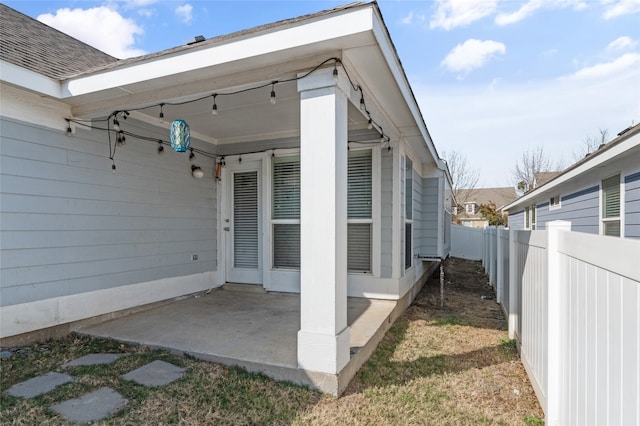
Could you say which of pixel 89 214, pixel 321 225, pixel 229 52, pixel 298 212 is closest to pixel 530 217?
pixel 298 212

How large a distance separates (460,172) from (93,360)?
28.3 meters

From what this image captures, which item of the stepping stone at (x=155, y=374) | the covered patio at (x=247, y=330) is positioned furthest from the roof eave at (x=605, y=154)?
the stepping stone at (x=155, y=374)

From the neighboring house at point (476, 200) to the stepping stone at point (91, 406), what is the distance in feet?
84.9

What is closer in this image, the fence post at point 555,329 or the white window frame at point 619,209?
the fence post at point 555,329

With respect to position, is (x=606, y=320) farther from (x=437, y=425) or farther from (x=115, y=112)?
(x=115, y=112)

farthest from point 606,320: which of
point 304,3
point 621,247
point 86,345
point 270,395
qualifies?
point 304,3

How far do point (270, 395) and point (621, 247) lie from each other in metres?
2.22

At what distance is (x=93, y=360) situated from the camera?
2.97 m

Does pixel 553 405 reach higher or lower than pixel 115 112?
lower

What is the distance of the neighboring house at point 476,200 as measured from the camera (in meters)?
26.7

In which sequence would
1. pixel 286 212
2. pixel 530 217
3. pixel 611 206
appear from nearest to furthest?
pixel 611 206 → pixel 286 212 → pixel 530 217

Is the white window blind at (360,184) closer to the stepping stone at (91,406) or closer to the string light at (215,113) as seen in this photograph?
the string light at (215,113)

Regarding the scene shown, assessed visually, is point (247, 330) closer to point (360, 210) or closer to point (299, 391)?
point (299, 391)

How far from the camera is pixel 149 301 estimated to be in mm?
4480
